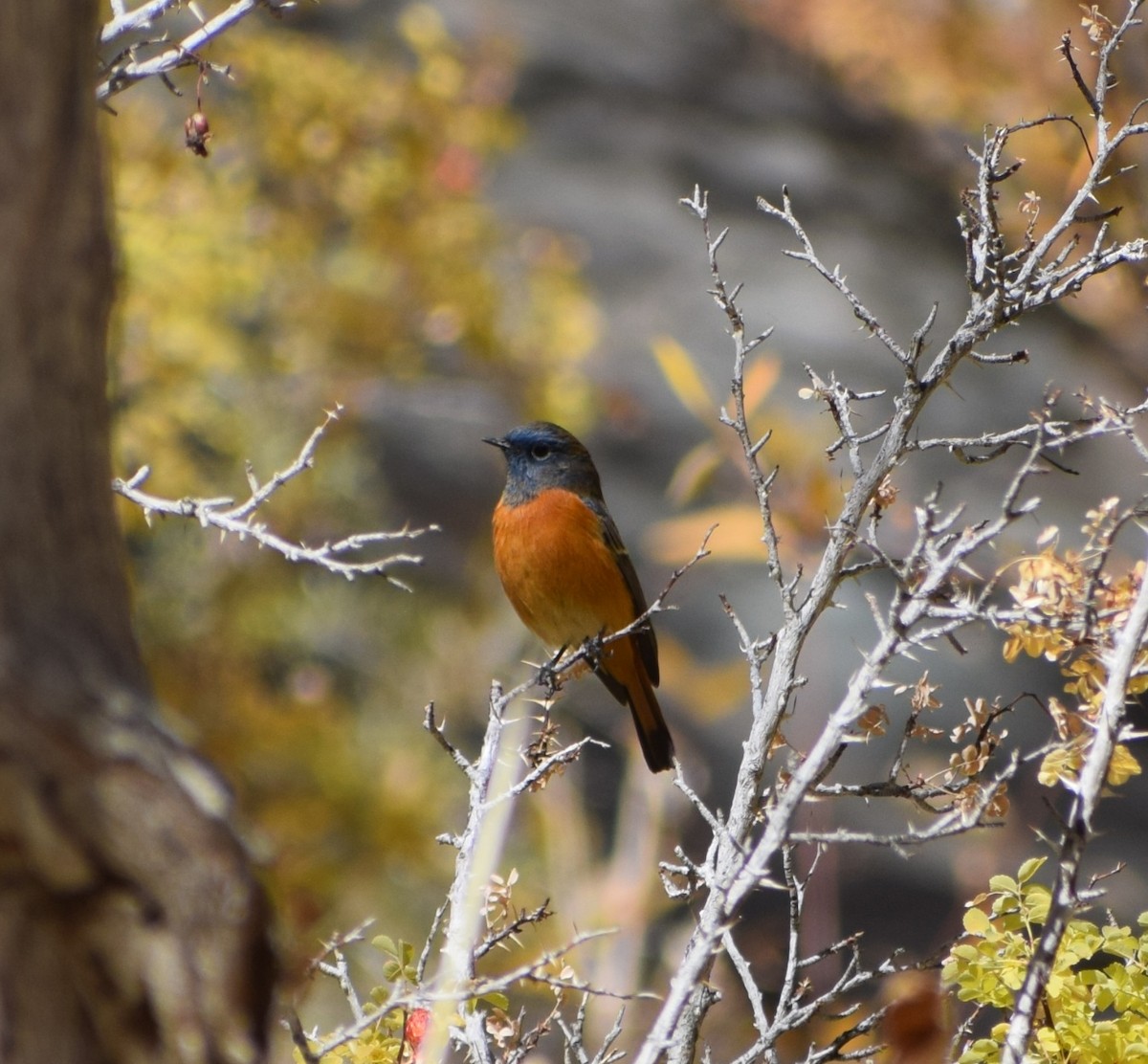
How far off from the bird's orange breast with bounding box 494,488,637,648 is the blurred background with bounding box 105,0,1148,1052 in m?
0.45

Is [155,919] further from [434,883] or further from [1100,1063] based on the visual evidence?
[434,883]

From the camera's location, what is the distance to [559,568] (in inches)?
204

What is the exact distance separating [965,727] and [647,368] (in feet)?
30.9

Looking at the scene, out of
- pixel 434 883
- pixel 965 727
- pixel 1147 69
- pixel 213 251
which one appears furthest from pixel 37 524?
pixel 434 883

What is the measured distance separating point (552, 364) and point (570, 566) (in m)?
2.76

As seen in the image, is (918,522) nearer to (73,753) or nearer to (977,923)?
(977,923)

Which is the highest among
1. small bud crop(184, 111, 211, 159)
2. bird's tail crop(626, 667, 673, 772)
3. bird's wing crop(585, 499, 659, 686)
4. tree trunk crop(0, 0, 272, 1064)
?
small bud crop(184, 111, 211, 159)

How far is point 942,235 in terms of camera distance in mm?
12219

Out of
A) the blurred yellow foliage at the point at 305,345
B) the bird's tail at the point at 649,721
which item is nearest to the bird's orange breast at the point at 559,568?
the bird's tail at the point at 649,721

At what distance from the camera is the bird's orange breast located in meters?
5.17

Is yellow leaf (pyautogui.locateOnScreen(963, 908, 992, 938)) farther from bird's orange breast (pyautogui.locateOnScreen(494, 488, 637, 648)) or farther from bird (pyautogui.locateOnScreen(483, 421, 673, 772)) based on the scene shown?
bird's orange breast (pyautogui.locateOnScreen(494, 488, 637, 648))

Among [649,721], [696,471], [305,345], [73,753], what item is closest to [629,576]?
[649,721]

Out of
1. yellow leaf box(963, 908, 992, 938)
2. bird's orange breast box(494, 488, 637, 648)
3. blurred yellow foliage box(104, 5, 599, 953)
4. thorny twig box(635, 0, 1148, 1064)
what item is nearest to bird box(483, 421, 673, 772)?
bird's orange breast box(494, 488, 637, 648)

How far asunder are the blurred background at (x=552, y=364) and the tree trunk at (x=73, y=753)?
1.96 metres
